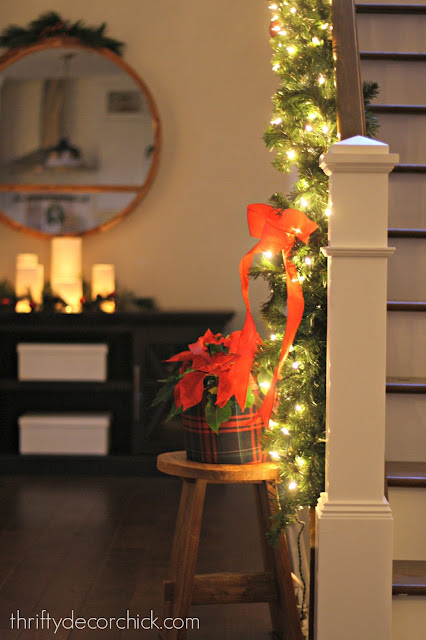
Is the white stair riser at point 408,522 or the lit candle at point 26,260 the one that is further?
the lit candle at point 26,260

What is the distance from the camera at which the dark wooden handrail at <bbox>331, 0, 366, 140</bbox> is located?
1849 millimetres

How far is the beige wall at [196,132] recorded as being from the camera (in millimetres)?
4668

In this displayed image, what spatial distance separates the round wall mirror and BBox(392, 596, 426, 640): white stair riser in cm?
320

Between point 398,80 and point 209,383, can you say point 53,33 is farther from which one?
point 209,383

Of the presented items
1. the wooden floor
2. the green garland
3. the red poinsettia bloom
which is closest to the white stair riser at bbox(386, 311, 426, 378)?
the red poinsettia bloom

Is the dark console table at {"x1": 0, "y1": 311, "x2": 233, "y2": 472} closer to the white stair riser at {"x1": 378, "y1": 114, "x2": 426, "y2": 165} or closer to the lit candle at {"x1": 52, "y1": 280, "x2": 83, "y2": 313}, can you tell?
the lit candle at {"x1": 52, "y1": 280, "x2": 83, "y2": 313}

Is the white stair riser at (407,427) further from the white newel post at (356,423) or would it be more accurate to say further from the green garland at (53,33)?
the green garland at (53,33)

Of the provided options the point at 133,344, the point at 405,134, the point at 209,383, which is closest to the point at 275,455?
the point at 209,383

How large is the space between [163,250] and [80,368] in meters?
0.86

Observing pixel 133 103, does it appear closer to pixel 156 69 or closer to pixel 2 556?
pixel 156 69

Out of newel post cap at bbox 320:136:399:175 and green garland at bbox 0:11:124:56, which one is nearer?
newel post cap at bbox 320:136:399:175

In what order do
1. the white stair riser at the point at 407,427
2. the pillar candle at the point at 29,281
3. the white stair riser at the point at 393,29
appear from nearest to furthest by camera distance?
the white stair riser at the point at 407,427
the white stair riser at the point at 393,29
the pillar candle at the point at 29,281

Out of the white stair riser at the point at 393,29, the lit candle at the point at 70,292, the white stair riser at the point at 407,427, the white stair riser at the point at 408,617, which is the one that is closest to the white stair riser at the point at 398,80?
the white stair riser at the point at 393,29

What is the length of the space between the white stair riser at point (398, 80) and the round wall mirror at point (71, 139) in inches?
81.1
